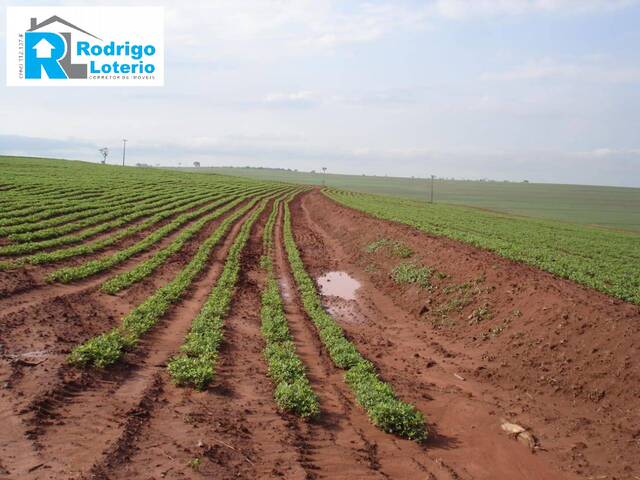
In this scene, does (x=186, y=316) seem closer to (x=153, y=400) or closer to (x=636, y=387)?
(x=153, y=400)

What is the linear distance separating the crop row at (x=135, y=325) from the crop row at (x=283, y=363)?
255cm

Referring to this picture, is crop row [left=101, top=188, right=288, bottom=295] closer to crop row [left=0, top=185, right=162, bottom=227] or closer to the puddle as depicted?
the puddle

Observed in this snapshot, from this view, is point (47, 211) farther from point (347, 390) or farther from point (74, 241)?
point (347, 390)

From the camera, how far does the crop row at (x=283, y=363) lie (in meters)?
8.14

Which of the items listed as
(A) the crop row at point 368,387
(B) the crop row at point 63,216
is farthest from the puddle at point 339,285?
(B) the crop row at point 63,216

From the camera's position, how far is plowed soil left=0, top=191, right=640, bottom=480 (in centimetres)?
654

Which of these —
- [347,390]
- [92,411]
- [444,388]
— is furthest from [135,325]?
[444,388]

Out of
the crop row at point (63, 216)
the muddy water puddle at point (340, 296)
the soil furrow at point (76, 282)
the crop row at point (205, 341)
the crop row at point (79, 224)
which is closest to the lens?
the crop row at point (205, 341)

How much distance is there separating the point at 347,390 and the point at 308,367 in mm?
A: 1157

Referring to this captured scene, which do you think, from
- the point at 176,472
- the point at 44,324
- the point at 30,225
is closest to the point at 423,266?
the point at 44,324

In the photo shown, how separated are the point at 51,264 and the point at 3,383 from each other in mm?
9355

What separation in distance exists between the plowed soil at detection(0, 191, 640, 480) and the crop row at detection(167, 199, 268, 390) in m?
0.27

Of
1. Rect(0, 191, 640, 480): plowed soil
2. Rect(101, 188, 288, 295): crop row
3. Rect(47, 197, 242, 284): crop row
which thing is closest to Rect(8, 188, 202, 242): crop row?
Rect(47, 197, 242, 284): crop row

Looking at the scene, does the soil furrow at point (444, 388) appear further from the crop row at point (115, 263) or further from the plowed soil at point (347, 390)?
the crop row at point (115, 263)
